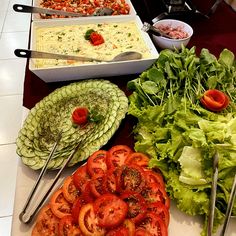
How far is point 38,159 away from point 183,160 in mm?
473

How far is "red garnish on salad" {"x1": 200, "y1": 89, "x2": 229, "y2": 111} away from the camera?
3.05 ft

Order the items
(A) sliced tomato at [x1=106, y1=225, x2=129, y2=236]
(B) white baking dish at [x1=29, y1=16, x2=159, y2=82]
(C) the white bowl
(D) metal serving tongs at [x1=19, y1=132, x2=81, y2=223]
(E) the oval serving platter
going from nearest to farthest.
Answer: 1. (A) sliced tomato at [x1=106, y1=225, x2=129, y2=236]
2. (D) metal serving tongs at [x1=19, y1=132, x2=81, y2=223]
3. (E) the oval serving platter
4. (B) white baking dish at [x1=29, y1=16, x2=159, y2=82]
5. (C) the white bowl

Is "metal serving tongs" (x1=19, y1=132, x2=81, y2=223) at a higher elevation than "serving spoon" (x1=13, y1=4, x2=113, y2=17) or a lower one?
lower

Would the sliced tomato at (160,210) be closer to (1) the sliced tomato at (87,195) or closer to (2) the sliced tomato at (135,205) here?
(2) the sliced tomato at (135,205)

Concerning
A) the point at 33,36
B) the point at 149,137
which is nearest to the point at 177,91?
the point at 149,137

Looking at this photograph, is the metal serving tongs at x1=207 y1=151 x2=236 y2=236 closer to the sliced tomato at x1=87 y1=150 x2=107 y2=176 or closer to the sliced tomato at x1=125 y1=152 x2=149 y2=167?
the sliced tomato at x1=125 y1=152 x2=149 y2=167

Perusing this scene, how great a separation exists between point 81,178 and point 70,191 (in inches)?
1.9

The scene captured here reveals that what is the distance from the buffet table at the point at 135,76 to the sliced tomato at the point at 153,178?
0.29 ft

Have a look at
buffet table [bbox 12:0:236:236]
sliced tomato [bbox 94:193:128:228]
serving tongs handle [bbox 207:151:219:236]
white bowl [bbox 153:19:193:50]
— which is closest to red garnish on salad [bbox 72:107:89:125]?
buffet table [bbox 12:0:236:236]

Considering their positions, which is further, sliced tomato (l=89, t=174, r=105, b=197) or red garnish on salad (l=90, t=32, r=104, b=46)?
red garnish on salad (l=90, t=32, r=104, b=46)

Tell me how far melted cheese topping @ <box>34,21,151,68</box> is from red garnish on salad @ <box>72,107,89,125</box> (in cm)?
35

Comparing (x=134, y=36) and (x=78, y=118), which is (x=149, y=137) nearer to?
(x=78, y=118)

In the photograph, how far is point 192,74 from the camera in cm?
104

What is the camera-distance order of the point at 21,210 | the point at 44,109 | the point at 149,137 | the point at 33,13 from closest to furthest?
the point at 21,210 < the point at 149,137 < the point at 44,109 < the point at 33,13
